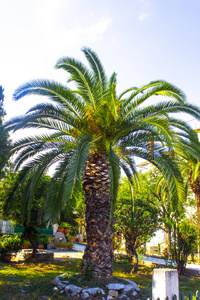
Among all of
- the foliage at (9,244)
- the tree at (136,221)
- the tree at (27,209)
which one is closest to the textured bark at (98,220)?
the tree at (27,209)

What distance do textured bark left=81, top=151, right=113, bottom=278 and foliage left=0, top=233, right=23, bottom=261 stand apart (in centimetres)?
523

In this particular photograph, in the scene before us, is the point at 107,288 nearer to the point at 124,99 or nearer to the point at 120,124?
the point at 120,124

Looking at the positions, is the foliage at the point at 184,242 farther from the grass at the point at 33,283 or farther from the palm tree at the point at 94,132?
the palm tree at the point at 94,132

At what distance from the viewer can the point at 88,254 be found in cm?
888

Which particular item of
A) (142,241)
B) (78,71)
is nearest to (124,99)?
(78,71)

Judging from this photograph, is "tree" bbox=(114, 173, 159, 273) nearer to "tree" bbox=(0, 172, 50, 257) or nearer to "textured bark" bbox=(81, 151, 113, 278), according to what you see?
"tree" bbox=(0, 172, 50, 257)

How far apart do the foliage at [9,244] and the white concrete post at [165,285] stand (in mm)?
9947

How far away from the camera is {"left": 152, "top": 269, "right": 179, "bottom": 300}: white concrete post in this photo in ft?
13.8

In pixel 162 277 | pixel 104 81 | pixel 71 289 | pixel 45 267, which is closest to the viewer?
pixel 162 277

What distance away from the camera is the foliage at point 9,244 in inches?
494

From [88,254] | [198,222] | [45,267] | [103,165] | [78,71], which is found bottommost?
[45,267]

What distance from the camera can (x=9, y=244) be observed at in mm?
12625

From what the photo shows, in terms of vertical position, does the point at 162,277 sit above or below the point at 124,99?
below

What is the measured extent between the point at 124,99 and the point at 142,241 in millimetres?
8206
